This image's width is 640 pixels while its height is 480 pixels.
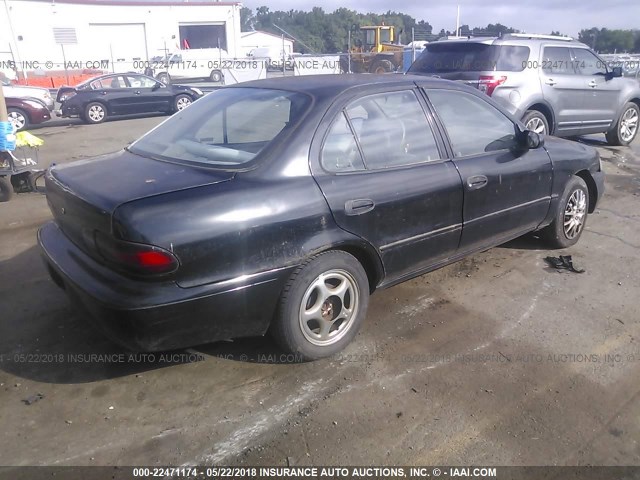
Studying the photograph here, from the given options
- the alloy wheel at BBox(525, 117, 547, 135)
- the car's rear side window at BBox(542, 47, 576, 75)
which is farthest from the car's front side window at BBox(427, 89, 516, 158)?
the car's rear side window at BBox(542, 47, 576, 75)

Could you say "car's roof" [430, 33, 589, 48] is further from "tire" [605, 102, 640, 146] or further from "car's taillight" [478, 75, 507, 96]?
"tire" [605, 102, 640, 146]

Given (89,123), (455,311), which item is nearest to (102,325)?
(455,311)

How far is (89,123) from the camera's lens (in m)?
14.8

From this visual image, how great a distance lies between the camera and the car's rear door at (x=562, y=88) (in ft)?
27.8

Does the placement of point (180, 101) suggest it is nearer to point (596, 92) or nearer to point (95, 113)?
point (95, 113)

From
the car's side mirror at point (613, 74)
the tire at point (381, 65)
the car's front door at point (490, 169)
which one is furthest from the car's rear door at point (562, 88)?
the tire at point (381, 65)

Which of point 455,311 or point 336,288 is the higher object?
point 336,288

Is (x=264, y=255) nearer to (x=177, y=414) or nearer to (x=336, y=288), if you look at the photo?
(x=336, y=288)

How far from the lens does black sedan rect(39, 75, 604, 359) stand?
8.54 feet

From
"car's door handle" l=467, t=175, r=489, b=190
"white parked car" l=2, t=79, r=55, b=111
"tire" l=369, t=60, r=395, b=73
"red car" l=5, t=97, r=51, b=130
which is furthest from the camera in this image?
"tire" l=369, t=60, r=395, b=73

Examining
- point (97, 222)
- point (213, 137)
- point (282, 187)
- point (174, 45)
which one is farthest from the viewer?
point (174, 45)

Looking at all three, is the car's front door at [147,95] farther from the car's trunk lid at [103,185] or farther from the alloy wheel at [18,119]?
the car's trunk lid at [103,185]

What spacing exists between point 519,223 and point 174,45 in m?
40.8

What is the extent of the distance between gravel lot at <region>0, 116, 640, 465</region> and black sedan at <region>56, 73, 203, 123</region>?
11.7 m
